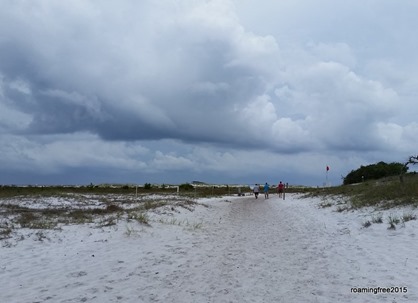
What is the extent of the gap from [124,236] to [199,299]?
6.97 metres

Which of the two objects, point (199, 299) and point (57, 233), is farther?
point (57, 233)

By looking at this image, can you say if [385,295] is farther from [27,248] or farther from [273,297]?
[27,248]

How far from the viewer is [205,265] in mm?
10172

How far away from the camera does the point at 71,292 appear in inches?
310

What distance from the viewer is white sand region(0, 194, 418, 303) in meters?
7.68

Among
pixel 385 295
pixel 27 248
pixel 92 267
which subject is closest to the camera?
pixel 385 295

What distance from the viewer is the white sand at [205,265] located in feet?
25.2

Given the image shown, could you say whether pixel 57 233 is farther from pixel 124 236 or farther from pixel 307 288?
pixel 307 288

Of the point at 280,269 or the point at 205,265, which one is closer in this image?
the point at 280,269

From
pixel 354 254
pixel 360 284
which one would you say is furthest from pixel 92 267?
pixel 354 254

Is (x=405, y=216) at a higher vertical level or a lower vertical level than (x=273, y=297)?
higher

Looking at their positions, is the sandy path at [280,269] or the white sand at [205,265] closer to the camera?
the sandy path at [280,269]

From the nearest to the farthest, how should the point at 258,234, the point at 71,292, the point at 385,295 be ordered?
the point at 385,295 < the point at 71,292 < the point at 258,234

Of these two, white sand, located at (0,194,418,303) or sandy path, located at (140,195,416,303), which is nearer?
sandy path, located at (140,195,416,303)
